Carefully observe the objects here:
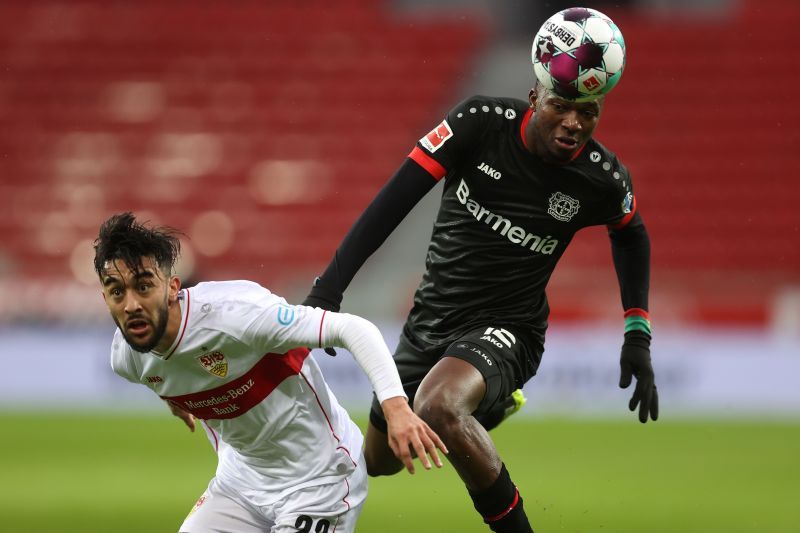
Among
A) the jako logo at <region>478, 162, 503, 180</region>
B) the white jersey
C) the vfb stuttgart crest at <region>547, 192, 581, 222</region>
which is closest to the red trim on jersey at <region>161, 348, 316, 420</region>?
the white jersey

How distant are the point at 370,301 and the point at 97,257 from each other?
9.72 m

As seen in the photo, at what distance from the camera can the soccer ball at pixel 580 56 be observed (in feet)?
16.9

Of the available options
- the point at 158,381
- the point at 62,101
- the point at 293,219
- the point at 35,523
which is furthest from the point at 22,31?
the point at 158,381

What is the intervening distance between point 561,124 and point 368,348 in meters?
1.59

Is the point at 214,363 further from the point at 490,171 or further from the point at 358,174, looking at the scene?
the point at 358,174

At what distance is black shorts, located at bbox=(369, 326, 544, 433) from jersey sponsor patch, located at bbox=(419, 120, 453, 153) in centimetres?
85

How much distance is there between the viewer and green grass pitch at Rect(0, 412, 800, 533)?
25.1 ft

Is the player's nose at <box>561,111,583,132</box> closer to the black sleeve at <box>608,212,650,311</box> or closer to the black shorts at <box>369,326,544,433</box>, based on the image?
the black sleeve at <box>608,212,650,311</box>

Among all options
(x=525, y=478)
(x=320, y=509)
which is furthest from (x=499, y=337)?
(x=525, y=478)

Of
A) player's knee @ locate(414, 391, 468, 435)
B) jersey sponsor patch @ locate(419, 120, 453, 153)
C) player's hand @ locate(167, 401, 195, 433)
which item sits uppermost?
jersey sponsor patch @ locate(419, 120, 453, 153)

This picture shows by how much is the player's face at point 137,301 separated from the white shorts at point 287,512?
0.78 m

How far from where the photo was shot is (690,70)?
19406 millimetres

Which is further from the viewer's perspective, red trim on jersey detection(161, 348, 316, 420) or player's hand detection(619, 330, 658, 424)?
player's hand detection(619, 330, 658, 424)

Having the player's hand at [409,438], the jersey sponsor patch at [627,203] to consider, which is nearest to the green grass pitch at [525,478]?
the jersey sponsor patch at [627,203]
